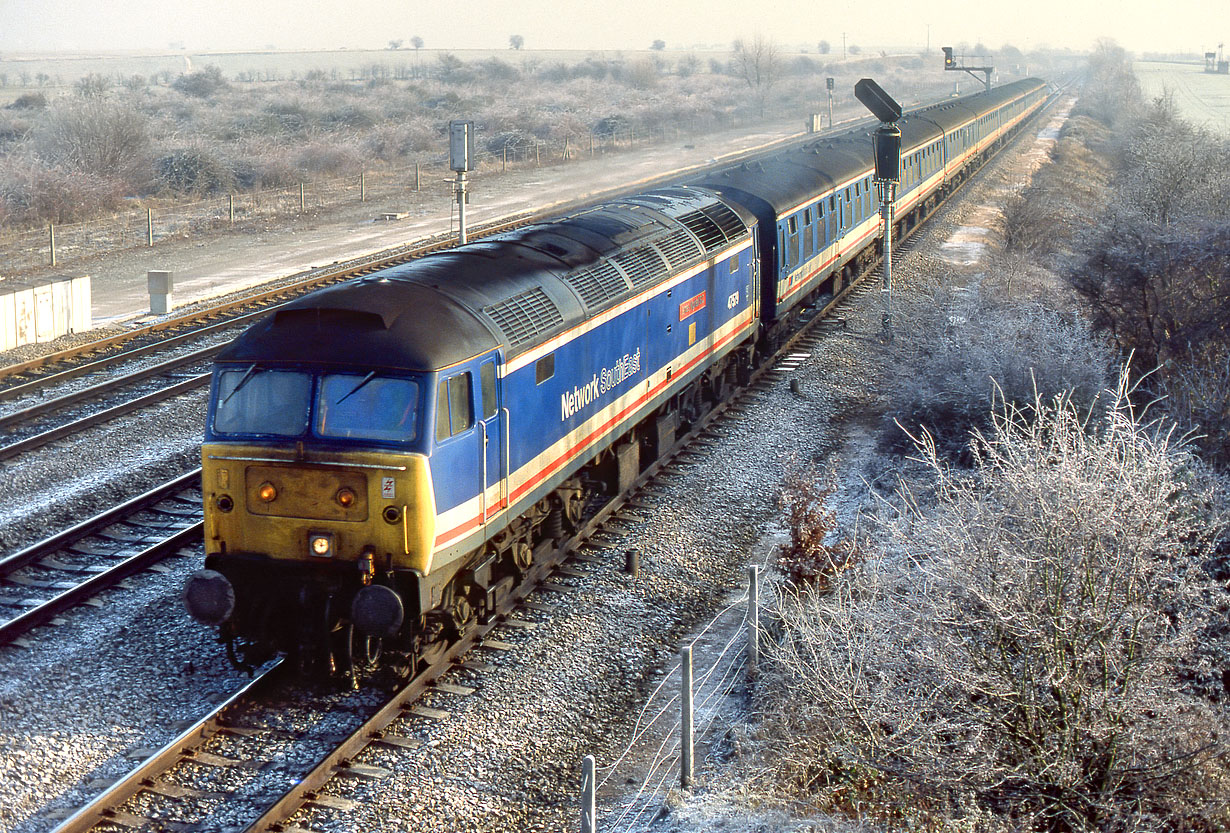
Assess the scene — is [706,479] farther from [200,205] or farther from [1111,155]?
[1111,155]

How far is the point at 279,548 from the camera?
9719mm

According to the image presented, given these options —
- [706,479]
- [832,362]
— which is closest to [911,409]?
[706,479]

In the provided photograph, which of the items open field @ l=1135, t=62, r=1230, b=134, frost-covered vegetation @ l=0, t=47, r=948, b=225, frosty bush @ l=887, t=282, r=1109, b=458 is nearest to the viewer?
frosty bush @ l=887, t=282, r=1109, b=458

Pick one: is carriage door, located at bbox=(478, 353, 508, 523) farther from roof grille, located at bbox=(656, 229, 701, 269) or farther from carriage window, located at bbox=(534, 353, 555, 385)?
roof grille, located at bbox=(656, 229, 701, 269)

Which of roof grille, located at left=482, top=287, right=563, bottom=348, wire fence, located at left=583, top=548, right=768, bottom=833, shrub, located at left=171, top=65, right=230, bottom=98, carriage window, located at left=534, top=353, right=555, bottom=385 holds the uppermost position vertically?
shrub, located at left=171, top=65, right=230, bottom=98

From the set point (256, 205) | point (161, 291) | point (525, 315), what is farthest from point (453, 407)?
point (256, 205)

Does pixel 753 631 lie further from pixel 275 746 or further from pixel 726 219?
pixel 726 219

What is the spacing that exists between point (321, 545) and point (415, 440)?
46.2 inches

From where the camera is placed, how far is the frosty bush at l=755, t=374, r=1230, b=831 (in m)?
7.61

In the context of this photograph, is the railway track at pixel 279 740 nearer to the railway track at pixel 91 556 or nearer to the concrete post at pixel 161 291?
the railway track at pixel 91 556

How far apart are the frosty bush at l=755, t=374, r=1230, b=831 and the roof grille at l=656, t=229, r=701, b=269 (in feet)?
24.6

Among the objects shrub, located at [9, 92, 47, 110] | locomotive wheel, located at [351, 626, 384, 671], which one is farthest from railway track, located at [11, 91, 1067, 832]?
shrub, located at [9, 92, 47, 110]

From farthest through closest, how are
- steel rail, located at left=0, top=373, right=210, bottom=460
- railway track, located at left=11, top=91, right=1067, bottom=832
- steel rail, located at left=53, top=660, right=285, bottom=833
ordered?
steel rail, located at left=0, top=373, right=210, bottom=460 → railway track, located at left=11, top=91, right=1067, bottom=832 → steel rail, located at left=53, top=660, right=285, bottom=833

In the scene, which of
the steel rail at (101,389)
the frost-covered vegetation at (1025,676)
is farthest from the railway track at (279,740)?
the steel rail at (101,389)
